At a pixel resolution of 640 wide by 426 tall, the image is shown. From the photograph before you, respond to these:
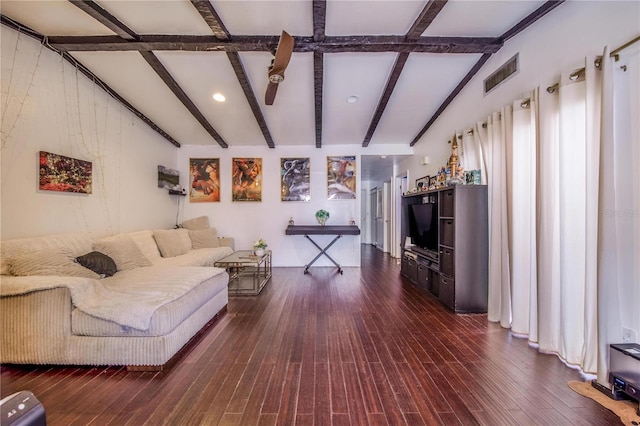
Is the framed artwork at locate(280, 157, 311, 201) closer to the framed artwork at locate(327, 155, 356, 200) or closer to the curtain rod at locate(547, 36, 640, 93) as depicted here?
the framed artwork at locate(327, 155, 356, 200)

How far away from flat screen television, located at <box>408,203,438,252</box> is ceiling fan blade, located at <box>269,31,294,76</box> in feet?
8.68

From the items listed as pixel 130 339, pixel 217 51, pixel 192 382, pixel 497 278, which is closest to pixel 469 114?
pixel 497 278

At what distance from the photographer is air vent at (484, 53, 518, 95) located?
270cm

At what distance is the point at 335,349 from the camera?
2.19 metres

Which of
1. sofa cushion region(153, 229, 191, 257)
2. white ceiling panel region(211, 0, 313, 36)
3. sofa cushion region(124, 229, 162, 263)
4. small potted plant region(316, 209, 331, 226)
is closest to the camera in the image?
white ceiling panel region(211, 0, 313, 36)

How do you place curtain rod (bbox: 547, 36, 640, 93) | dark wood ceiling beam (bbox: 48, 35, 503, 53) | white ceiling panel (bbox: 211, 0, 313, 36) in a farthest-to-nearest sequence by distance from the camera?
dark wood ceiling beam (bbox: 48, 35, 503, 53) < white ceiling panel (bbox: 211, 0, 313, 36) < curtain rod (bbox: 547, 36, 640, 93)

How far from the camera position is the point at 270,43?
282 cm

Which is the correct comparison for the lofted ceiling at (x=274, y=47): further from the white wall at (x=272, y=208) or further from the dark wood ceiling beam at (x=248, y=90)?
the white wall at (x=272, y=208)

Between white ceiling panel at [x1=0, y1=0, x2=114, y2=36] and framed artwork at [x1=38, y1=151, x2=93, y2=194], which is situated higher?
white ceiling panel at [x1=0, y1=0, x2=114, y2=36]

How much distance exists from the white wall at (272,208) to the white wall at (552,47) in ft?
8.82

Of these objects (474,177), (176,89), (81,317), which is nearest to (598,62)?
(474,177)

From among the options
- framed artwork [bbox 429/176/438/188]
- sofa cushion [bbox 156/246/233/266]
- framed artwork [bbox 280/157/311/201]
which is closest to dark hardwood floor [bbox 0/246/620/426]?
sofa cushion [bbox 156/246/233/266]

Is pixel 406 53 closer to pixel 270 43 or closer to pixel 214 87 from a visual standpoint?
pixel 270 43

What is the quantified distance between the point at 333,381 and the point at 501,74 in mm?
3596
